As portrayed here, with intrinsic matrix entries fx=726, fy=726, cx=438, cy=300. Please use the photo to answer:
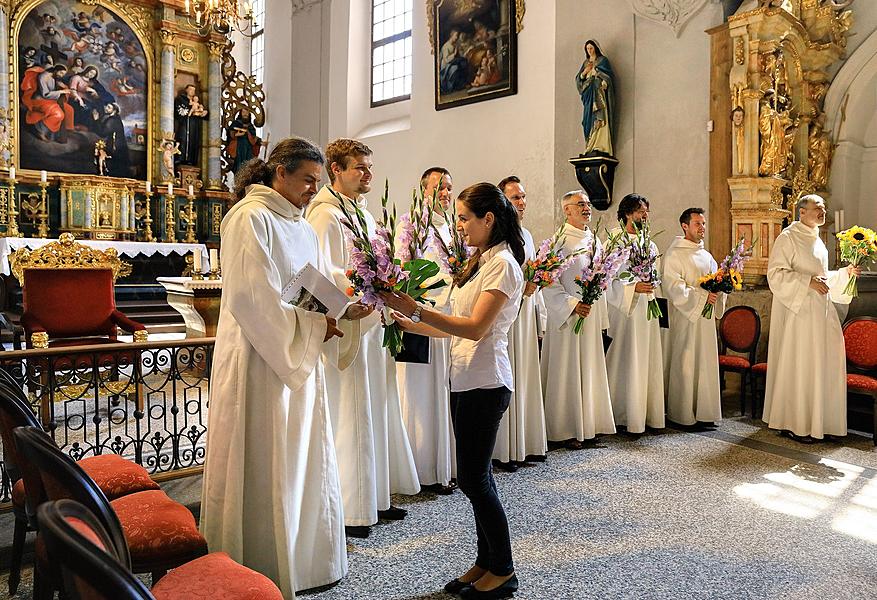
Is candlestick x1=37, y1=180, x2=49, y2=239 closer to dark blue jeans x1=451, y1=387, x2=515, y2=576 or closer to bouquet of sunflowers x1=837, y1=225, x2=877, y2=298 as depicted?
dark blue jeans x1=451, y1=387, x2=515, y2=576

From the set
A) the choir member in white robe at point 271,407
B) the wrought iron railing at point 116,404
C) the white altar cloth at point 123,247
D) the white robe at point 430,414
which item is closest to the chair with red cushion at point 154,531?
the choir member in white robe at point 271,407

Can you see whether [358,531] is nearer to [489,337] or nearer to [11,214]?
[489,337]

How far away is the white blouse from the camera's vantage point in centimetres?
285

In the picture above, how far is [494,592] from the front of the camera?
118 inches

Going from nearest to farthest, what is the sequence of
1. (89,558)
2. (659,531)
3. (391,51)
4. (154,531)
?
(89,558)
(154,531)
(659,531)
(391,51)

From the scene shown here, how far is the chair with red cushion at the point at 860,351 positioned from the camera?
6.02 m

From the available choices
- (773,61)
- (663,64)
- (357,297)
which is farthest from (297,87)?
(357,297)

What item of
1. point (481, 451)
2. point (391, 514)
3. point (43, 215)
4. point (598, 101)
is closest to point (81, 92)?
point (43, 215)

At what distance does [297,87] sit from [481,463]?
1368 centimetres

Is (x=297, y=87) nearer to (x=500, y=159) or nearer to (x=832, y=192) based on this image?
(x=500, y=159)

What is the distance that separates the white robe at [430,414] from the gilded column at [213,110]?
1067 centimetres

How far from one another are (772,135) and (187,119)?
10.5 metres

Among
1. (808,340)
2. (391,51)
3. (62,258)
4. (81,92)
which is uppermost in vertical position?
(391,51)

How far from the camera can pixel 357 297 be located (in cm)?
329
